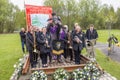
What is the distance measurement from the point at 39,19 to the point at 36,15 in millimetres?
247

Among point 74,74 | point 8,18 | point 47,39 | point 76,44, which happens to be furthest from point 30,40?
point 8,18

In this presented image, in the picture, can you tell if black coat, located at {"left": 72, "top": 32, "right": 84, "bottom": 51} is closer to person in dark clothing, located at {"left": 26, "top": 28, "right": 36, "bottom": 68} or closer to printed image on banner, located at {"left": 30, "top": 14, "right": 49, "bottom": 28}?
printed image on banner, located at {"left": 30, "top": 14, "right": 49, "bottom": 28}

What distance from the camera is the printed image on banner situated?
988cm

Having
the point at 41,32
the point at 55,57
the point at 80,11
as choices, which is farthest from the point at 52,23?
the point at 80,11

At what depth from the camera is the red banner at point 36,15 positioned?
9.77 m

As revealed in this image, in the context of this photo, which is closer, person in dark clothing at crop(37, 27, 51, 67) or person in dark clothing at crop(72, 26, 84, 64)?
person in dark clothing at crop(37, 27, 51, 67)

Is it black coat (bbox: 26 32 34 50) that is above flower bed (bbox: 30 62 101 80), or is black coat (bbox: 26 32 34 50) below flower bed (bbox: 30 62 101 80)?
above

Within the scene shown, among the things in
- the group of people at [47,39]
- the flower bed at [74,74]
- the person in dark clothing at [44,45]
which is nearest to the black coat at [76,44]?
the group of people at [47,39]

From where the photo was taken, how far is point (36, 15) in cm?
996

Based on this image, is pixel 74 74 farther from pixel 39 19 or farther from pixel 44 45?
pixel 39 19

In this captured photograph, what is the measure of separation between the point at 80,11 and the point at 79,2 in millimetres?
4311

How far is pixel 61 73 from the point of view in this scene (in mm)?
8062

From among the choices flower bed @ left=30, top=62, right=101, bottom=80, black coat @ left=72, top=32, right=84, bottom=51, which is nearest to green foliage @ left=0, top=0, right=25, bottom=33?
black coat @ left=72, top=32, right=84, bottom=51

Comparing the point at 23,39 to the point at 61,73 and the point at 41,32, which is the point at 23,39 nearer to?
the point at 41,32
